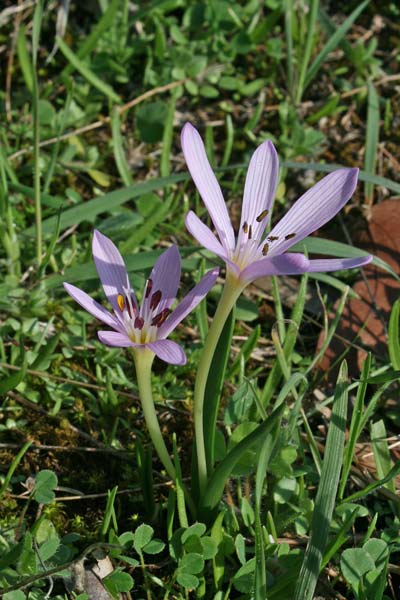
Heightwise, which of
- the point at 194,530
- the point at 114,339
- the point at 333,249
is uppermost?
the point at 114,339

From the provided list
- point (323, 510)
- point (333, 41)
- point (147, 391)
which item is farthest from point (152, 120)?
point (323, 510)

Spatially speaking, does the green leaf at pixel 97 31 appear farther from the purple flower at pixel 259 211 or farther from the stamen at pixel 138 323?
the stamen at pixel 138 323

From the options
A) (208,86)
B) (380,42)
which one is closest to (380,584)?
(208,86)

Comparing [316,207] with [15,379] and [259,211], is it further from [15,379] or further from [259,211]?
[15,379]

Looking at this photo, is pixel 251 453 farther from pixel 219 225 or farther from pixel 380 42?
pixel 380 42

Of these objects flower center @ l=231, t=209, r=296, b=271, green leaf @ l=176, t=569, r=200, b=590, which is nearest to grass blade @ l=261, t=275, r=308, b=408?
flower center @ l=231, t=209, r=296, b=271

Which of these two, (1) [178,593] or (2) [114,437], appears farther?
(2) [114,437]
